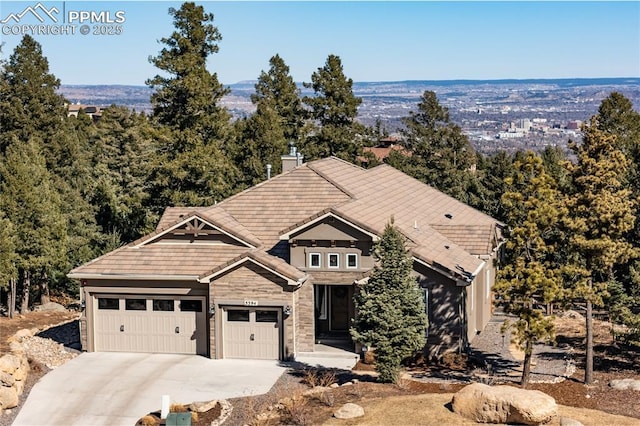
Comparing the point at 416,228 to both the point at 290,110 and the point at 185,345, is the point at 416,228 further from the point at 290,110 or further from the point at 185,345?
the point at 290,110

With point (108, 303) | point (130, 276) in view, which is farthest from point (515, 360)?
point (108, 303)

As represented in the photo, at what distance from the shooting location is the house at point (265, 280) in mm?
27156

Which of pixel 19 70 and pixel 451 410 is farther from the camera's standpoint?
pixel 19 70

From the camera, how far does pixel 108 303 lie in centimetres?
2880

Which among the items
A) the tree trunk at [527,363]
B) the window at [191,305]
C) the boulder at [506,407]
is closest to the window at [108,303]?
the window at [191,305]

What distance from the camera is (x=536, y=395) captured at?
66.3 feet

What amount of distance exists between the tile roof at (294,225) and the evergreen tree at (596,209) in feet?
15.4

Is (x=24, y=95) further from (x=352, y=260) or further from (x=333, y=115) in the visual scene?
(x=352, y=260)

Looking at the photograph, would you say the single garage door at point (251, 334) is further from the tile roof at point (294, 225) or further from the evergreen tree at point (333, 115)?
the evergreen tree at point (333, 115)

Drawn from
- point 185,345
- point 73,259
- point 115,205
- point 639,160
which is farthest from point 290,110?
point 185,345

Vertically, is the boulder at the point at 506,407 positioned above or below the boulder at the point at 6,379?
above

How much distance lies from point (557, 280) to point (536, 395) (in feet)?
13.4

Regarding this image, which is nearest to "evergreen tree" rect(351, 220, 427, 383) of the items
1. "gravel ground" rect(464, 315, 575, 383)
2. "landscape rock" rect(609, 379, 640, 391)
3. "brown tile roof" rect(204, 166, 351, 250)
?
"gravel ground" rect(464, 315, 575, 383)

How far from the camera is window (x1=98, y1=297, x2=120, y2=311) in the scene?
28.7 m
